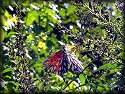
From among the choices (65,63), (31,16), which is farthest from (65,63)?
(31,16)

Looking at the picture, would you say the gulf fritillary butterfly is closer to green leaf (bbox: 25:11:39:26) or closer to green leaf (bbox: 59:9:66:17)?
green leaf (bbox: 25:11:39:26)

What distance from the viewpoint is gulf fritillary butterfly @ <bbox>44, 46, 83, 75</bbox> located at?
1.23 metres

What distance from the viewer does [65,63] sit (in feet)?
4.09

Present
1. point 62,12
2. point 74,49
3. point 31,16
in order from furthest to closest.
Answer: point 62,12 → point 31,16 → point 74,49

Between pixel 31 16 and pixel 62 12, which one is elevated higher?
pixel 62 12

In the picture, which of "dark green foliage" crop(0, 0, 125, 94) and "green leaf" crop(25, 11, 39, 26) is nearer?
"dark green foliage" crop(0, 0, 125, 94)

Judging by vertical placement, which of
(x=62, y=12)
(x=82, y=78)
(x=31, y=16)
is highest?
(x=62, y=12)

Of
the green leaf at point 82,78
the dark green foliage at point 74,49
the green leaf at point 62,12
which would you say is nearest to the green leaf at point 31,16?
the dark green foliage at point 74,49

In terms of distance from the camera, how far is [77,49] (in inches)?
46.9

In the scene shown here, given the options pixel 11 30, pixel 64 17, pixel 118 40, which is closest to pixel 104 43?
pixel 118 40

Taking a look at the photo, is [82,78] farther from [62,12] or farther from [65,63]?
[62,12]

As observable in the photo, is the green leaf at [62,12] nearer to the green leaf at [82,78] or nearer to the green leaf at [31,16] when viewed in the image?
the green leaf at [31,16]

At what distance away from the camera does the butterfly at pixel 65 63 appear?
123cm

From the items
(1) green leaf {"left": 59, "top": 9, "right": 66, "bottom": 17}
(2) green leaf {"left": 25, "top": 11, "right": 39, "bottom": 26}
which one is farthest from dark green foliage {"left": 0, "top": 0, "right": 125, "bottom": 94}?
(1) green leaf {"left": 59, "top": 9, "right": 66, "bottom": 17}
